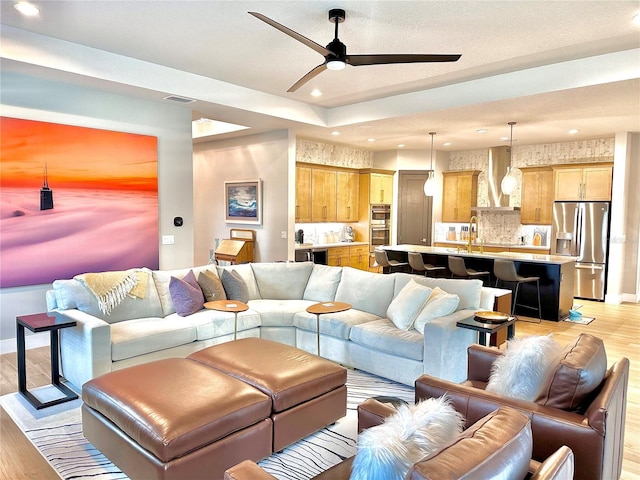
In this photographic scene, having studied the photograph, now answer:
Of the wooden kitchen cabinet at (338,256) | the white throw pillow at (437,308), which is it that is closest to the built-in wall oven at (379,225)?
the wooden kitchen cabinet at (338,256)

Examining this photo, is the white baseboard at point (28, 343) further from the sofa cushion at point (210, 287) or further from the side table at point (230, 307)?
the side table at point (230, 307)

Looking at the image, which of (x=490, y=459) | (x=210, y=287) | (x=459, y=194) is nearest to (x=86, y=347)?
(x=210, y=287)

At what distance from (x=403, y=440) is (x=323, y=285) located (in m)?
3.71

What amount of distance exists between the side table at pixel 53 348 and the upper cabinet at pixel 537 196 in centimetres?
827

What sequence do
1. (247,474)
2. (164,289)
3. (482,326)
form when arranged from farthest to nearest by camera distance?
(164,289), (482,326), (247,474)

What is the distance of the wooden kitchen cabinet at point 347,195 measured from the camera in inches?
351

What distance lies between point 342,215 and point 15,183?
19.0 ft

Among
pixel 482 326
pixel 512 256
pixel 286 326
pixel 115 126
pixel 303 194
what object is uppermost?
pixel 115 126

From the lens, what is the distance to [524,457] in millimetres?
1362

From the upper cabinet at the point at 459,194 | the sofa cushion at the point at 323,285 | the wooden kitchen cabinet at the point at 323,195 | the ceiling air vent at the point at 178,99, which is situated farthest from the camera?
the upper cabinet at the point at 459,194

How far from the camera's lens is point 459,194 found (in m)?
9.79

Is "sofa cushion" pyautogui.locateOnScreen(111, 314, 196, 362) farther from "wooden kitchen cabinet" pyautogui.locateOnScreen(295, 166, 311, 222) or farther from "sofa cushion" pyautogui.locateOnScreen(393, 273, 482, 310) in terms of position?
"wooden kitchen cabinet" pyautogui.locateOnScreen(295, 166, 311, 222)

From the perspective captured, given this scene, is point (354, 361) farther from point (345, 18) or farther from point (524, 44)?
point (524, 44)

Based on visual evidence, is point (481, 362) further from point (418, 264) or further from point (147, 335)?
point (418, 264)
